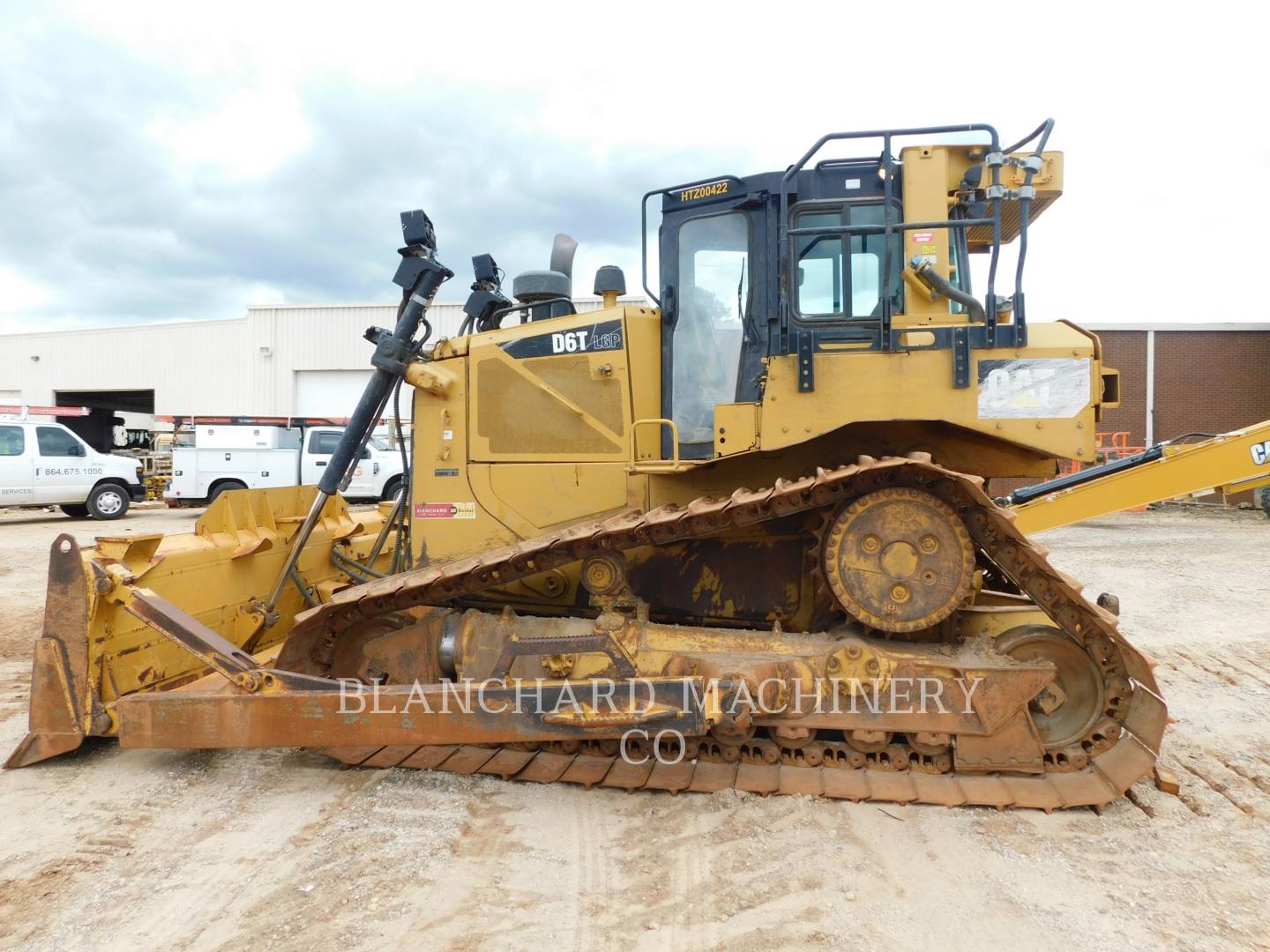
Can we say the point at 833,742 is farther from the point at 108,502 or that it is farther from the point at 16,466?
the point at 108,502

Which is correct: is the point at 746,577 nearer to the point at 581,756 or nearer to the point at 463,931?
the point at 581,756

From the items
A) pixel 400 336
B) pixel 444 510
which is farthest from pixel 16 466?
pixel 444 510

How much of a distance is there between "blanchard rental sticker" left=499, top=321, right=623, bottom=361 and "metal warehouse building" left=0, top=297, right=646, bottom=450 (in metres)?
24.0

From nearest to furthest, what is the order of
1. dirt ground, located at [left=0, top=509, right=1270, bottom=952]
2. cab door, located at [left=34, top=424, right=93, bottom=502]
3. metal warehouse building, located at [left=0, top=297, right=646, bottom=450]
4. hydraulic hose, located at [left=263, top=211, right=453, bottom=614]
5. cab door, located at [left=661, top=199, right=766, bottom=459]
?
dirt ground, located at [left=0, top=509, right=1270, bottom=952]
cab door, located at [left=661, top=199, right=766, bottom=459]
hydraulic hose, located at [left=263, top=211, right=453, bottom=614]
cab door, located at [left=34, top=424, right=93, bottom=502]
metal warehouse building, located at [left=0, top=297, right=646, bottom=450]

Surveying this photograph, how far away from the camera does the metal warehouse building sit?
1133 inches

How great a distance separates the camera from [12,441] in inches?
612

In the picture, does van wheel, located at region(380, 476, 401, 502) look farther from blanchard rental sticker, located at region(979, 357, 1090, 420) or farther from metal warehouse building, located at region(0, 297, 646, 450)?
blanchard rental sticker, located at region(979, 357, 1090, 420)

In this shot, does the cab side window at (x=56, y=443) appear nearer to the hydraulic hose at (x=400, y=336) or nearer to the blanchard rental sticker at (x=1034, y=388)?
the hydraulic hose at (x=400, y=336)

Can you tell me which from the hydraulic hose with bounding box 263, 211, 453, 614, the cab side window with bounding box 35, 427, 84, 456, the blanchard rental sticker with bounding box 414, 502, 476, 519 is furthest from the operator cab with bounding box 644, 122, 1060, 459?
the cab side window with bounding box 35, 427, 84, 456

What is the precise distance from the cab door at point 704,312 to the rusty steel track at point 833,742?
2.19 feet

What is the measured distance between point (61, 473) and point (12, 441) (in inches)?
40.3

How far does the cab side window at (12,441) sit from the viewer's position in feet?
50.8

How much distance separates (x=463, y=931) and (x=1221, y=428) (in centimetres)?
2336

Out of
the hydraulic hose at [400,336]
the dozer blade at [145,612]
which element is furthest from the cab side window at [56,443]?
the hydraulic hose at [400,336]
